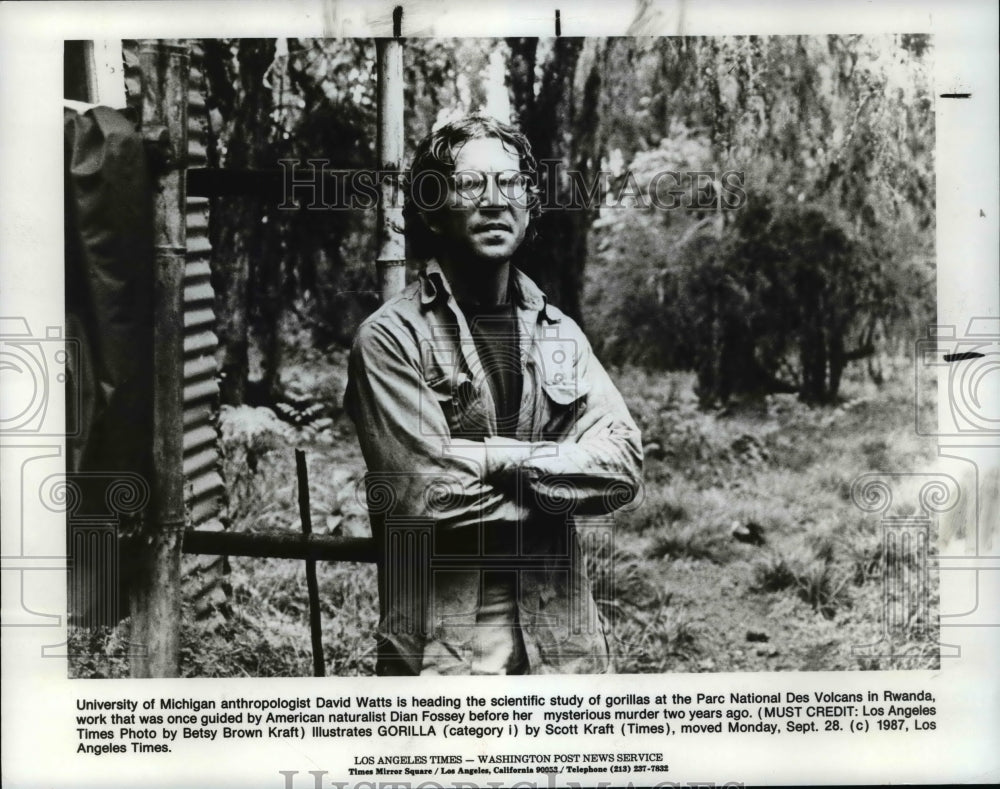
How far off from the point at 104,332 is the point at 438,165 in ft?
5.23

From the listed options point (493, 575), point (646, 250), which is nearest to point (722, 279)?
point (646, 250)

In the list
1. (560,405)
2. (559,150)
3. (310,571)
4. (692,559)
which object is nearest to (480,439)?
(560,405)

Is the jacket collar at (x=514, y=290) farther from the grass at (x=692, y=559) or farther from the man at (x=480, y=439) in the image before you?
the grass at (x=692, y=559)

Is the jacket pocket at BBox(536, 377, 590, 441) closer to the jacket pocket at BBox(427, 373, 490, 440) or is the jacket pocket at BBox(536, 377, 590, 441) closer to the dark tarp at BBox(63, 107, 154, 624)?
the jacket pocket at BBox(427, 373, 490, 440)

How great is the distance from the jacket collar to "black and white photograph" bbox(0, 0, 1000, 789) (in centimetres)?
3

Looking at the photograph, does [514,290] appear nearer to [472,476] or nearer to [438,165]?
[438,165]

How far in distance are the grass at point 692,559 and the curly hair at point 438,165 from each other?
2.44ft

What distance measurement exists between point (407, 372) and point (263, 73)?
144 cm

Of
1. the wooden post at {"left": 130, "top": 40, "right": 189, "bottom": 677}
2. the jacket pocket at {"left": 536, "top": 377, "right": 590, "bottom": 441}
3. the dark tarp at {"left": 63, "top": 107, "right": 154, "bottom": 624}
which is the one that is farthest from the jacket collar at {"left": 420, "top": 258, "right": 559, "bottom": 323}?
the dark tarp at {"left": 63, "top": 107, "right": 154, "bottom": 624}

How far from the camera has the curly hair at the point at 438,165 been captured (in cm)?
536

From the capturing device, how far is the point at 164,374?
5387 millimetres

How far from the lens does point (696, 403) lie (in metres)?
5.45

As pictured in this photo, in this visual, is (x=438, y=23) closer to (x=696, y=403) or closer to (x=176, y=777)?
(x=696, y=403)

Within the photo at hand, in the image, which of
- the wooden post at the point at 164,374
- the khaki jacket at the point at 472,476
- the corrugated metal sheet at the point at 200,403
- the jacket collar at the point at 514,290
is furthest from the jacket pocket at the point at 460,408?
the wooden post at the point at 164,374
